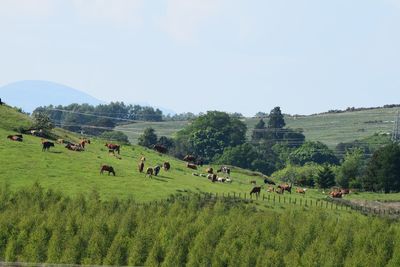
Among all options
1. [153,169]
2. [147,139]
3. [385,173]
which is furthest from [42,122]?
[147,139]

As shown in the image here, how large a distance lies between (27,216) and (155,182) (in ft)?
72.0

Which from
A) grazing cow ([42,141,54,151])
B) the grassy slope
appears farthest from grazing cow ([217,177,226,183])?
grazing cow ([42,141,54,151])

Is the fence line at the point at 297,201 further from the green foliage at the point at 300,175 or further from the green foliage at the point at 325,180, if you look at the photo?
the green foliage at the point at 300,175

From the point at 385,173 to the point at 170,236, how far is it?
81.5 m

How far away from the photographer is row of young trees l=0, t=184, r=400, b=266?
183ft

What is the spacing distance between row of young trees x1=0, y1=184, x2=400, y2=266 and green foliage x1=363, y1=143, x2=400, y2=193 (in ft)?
202

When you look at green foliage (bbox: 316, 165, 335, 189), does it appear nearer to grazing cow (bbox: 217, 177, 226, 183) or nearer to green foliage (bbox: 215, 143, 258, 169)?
grazing cow (bbox: 217, 177, 226, 183)

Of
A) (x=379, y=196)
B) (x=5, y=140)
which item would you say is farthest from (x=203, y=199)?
(x=379, y=196)

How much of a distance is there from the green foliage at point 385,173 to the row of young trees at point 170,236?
202 ft

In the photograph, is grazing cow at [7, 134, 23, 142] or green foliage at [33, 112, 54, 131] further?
green foliage at [33, 112, 54, 131]

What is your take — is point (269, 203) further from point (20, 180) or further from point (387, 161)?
point (387, 161)

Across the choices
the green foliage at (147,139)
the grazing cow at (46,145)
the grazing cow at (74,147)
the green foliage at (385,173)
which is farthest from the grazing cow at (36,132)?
the green foliage at (147,139)

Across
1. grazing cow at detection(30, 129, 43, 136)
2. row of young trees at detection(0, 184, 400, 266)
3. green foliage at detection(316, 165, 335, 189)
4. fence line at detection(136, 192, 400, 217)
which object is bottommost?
row of young trees at detection(0, 184, 400, 266)

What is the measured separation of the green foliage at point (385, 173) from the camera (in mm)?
131875
